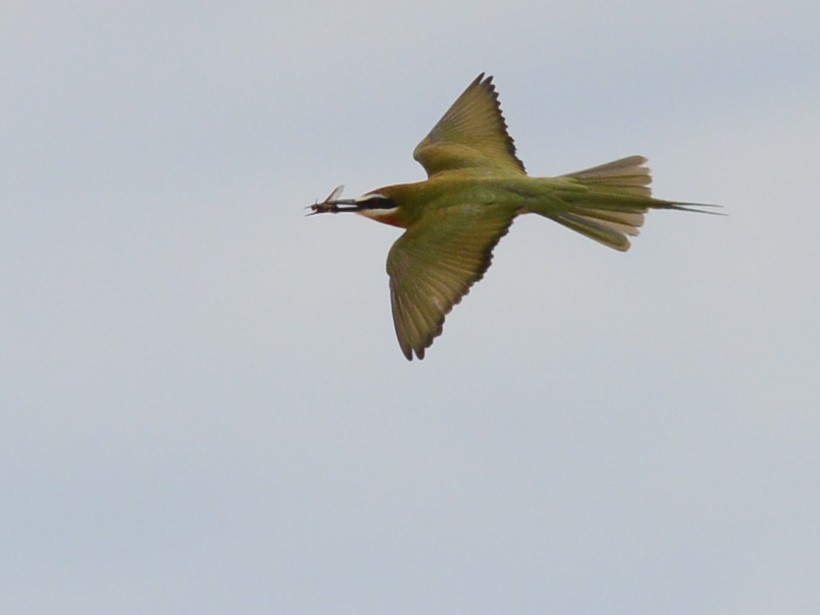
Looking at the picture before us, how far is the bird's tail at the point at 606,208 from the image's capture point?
8.42 metres

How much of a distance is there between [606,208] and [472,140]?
1.21m

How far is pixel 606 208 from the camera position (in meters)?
8.45

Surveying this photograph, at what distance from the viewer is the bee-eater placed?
8.30 meters

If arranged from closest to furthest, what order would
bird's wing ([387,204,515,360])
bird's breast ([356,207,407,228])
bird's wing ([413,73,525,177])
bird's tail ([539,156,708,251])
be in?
bird's wing ([387,204,515,360]) < bird's tail ([539,156,708,251]) < bird's breast ([356,207,407,228]) < bird's wing ([413,73,525,177])

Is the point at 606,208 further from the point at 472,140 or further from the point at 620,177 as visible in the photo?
the point at 472,140

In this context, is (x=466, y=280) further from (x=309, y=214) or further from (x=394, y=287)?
(x=309, y=214)

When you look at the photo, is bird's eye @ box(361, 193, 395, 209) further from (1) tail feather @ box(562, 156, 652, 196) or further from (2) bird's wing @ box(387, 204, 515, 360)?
(1) tail feather @ box(562, 156, 652, 196)

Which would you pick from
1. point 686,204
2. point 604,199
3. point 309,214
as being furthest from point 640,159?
point 309,214

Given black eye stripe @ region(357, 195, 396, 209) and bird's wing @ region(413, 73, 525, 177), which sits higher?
bird's wing @ region(413, 73, 525, 177)

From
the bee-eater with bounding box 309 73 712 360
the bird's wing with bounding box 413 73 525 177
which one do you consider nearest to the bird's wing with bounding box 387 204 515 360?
the bee-eater with bounding box 309 73 712 360

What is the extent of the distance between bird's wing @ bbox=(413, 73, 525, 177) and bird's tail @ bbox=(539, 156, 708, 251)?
0.58m

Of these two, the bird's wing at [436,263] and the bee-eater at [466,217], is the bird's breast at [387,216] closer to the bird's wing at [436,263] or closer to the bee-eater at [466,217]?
the bee-eater at [466,217]

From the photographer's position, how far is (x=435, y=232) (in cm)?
845

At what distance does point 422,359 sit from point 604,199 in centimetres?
105
